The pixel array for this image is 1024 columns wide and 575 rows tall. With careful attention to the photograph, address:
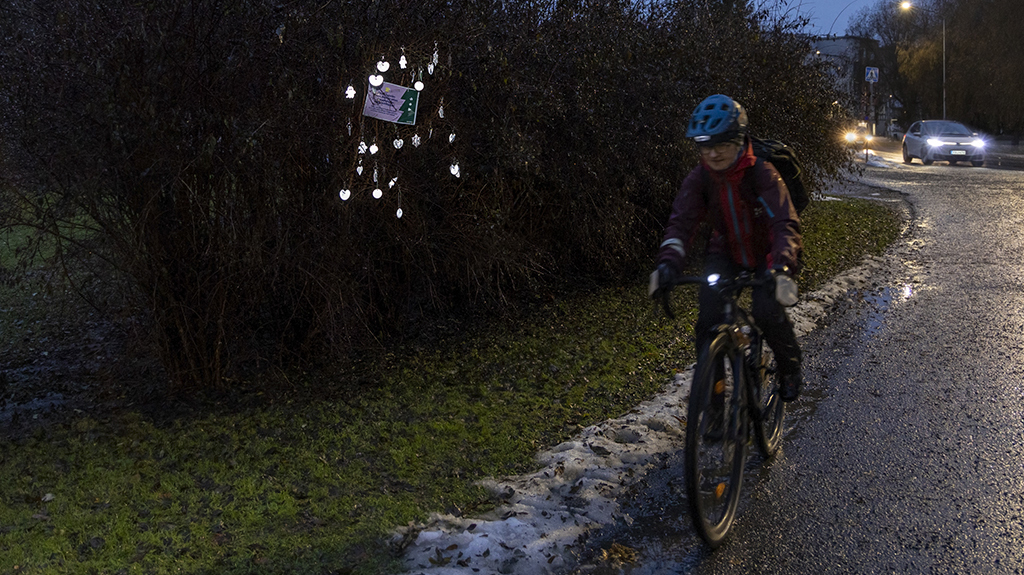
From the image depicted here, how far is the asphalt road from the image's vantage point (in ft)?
12.8

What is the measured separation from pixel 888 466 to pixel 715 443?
1.43 meters

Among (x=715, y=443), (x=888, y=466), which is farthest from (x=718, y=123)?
(x=888, y=466)

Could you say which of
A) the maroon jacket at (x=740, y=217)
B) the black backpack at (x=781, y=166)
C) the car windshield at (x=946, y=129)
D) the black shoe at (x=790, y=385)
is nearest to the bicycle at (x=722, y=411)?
the maroon jacket at (x=740, y=217)

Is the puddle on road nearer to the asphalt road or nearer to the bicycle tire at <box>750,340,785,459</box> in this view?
the asphalt road

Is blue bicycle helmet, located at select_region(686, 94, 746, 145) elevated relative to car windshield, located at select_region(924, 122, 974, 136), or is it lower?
lower

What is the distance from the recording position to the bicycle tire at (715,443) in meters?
3.80

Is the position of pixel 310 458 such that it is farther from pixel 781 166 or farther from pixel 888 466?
pixel 888 466

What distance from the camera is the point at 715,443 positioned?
403cm

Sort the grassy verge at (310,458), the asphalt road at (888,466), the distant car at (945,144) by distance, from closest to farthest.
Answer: the asphalt road at (888,466)
the grassy verge at (310,458)
the distant car at (945,144)

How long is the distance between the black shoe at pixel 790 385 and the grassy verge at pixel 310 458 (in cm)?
132

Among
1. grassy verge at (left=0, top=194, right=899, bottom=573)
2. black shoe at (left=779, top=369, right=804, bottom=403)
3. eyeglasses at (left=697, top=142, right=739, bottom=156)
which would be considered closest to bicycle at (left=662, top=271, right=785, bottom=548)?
black shoe at (left=779, top=369, right=804, bottom=403)

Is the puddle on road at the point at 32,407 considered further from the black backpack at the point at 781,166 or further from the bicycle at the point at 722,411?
the black backpack at the point at 781,166

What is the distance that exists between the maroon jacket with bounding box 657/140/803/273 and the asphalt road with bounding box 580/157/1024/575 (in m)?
1.23

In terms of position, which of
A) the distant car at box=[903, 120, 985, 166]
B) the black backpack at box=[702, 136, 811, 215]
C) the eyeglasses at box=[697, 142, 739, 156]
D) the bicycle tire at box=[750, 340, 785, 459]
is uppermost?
the distant car at box=[903, 120, 985, 166]
